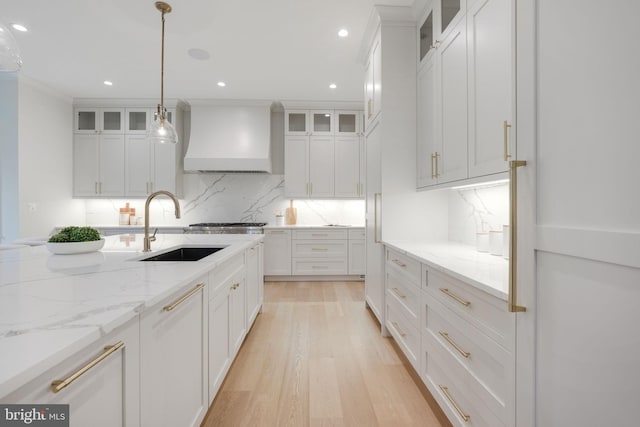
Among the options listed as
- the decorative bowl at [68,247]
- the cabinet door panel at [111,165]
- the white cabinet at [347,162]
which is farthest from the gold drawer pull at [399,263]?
the cabinet door panel at [111,165]

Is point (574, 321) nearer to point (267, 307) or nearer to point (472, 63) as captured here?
point (472, 63)

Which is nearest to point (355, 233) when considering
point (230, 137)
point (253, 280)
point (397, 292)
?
point (253, 280)

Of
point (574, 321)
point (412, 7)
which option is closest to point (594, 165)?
point (574, 321)

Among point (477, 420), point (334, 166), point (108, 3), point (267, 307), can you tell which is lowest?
point (267, 307)

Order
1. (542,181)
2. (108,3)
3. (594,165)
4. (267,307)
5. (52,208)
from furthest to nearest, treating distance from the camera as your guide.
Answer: (52,208)
(267,307)
(108,3)
(542,181)
(594,165)

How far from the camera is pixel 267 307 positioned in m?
3.29

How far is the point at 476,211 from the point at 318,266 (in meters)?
2.68

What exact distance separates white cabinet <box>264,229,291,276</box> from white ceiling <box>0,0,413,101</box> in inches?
81.0

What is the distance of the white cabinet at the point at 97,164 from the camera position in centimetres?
448

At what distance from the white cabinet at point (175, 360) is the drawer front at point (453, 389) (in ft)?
3.83

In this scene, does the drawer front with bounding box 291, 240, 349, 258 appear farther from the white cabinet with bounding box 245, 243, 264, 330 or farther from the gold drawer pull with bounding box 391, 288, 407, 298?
the gold drawer pull with bounding box 391, 288, 407, 298

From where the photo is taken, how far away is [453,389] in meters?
1.36

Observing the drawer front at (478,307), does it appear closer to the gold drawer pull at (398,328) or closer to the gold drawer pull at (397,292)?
the gold drawer pull at (397,292)

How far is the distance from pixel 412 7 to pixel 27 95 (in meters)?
4.74
